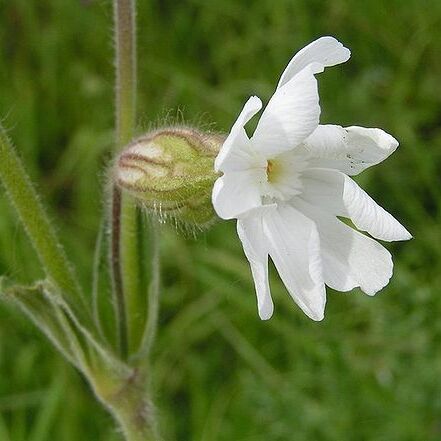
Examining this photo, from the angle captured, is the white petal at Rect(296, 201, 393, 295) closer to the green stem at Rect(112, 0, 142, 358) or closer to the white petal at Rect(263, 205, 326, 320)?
the white petal at Rect(263, 205, 326, 320)

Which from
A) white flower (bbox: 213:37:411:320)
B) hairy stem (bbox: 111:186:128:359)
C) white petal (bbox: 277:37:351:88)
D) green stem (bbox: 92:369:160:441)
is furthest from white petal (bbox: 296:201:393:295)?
green stem (bbox: 92:369:160:441)

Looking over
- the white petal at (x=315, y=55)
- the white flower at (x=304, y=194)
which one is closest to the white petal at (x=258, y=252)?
the white flower at (x=304, y=194)

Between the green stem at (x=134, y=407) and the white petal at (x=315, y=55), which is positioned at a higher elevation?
the white petal at (x=315, y=55)

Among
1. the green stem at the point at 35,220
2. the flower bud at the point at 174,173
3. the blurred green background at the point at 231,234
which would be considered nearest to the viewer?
the flower bud at the point at 174,173

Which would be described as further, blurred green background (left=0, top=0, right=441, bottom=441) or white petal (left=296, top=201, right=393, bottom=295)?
blurred green background (left=0, top=0, right=441, bottom=441)

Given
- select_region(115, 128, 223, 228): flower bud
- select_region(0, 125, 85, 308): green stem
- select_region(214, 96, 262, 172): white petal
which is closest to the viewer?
select_region(214, 96, 262, 172): white petal

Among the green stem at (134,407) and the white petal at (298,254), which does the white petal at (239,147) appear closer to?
the white petal at (298,254)

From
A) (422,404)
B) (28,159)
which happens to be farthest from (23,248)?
(422,404)
